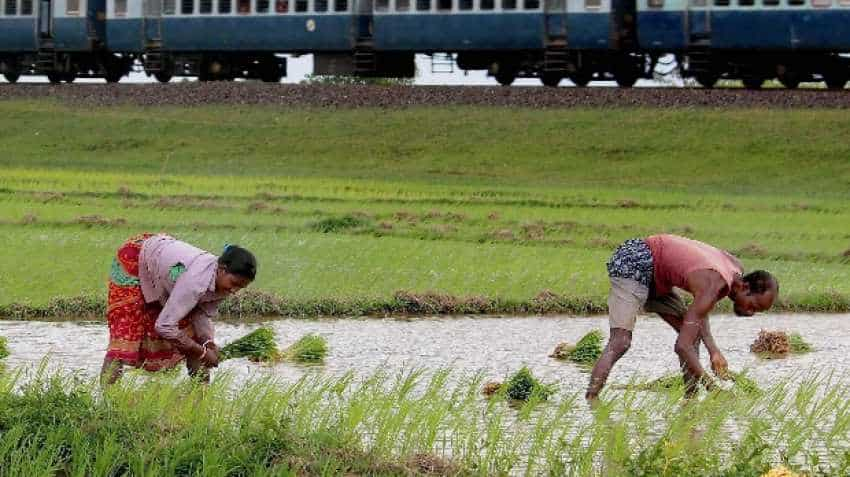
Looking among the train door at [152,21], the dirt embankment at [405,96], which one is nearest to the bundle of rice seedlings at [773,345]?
the dirt embankment at [405,96]

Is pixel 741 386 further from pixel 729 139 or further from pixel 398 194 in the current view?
pixel 729 139

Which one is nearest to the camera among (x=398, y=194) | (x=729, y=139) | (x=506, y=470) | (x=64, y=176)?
(x=506, y=470)

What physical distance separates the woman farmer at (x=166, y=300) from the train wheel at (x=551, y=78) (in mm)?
29805

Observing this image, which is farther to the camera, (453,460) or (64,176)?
(64,176)

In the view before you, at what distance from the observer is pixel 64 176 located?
30.6m

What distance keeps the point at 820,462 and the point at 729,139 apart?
990 inches

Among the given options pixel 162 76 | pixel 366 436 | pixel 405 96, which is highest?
pixel 162 76

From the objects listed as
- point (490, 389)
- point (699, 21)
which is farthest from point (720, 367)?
point (699, 21)

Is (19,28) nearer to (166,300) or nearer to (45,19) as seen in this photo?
(45,19)

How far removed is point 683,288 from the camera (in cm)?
1034

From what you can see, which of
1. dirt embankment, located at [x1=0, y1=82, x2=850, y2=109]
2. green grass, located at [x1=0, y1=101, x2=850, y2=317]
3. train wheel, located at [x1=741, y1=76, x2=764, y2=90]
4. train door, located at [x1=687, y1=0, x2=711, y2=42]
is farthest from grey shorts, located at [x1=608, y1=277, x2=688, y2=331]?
train wheel, located at [x1=741, y1=76, x2=764, y2=90]

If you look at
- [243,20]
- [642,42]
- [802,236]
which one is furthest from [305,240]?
[243,20]

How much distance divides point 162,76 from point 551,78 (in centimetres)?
1091

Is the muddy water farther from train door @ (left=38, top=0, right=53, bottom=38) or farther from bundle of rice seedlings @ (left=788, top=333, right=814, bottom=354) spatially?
train door @ (left=38, top=0, right=53, bottom=38)
